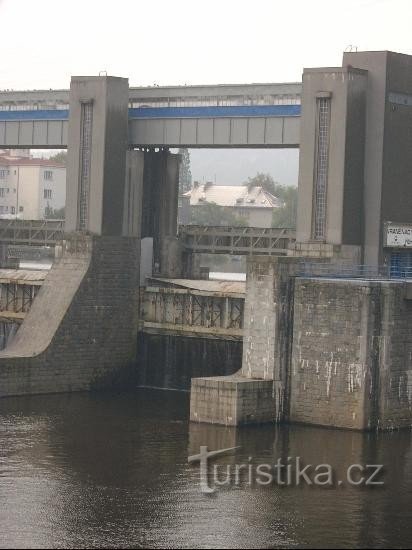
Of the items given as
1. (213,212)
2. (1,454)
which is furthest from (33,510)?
(213,212)

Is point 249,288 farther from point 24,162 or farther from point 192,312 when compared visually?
point 24,162

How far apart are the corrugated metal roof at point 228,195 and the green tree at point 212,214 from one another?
120cm

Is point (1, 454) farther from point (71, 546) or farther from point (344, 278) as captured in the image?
point (344, 278)

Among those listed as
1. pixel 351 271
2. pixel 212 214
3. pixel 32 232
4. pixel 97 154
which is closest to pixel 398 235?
pixel 351 271

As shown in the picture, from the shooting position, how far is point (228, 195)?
17712 cm

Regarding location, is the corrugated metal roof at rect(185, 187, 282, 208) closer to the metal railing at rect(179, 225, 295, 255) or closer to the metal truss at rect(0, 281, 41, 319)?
the metal railing at rect(179, 225, 295, 255)

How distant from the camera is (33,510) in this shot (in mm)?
45656

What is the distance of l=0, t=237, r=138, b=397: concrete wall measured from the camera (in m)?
69.2

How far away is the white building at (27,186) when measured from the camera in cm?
14712

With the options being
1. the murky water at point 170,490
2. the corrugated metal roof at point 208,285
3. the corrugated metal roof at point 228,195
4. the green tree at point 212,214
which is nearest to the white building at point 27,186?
the green tree at point 212,214

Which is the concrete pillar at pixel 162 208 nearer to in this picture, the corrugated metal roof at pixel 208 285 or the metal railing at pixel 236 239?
the metal railing at pixel 236 239

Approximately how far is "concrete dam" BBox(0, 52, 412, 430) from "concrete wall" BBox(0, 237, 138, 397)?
0.26ft

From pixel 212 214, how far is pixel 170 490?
4812 inches

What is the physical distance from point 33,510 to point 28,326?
85.7 ft
